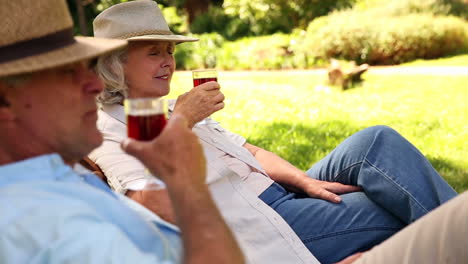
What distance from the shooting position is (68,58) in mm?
1523

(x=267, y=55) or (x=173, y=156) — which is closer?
(x=173, y=156)

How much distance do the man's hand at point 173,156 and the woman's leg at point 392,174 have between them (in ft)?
5.39

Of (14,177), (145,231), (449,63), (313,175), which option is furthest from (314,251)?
(449,63)

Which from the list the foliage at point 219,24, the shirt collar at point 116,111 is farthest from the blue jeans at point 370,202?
the foliage at point 219,24

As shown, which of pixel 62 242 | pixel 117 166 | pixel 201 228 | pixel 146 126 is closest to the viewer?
pixel 62 242

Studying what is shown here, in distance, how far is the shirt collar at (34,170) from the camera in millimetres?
1461

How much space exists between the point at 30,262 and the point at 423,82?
9.86m

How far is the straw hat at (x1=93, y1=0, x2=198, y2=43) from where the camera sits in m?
3.11

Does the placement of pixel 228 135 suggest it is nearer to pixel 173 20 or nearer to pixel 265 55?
pixel 265 55

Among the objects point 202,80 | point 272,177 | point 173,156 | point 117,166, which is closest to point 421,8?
point 272,177

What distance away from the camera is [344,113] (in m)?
8.07

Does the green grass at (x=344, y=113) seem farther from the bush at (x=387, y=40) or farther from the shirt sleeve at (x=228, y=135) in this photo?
the shirt sleeve at (x=228, y=135)

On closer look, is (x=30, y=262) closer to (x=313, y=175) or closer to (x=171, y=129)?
(x=171, y=129)

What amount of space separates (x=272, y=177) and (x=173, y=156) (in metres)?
1.94
